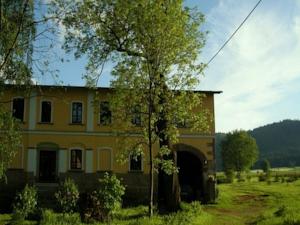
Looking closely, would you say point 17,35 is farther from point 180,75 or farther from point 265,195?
point 265,195

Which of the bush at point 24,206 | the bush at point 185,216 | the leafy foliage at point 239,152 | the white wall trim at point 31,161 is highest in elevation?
the leafy foliage at point 239,152

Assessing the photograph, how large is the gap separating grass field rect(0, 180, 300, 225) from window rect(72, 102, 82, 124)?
906 centimetres

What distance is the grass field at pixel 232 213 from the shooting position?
1997cm

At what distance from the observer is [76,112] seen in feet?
114

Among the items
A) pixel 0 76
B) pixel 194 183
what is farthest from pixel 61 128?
pixel 0 76

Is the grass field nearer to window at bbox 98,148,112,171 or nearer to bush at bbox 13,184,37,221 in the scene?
bush at bbox 13,184,37,221

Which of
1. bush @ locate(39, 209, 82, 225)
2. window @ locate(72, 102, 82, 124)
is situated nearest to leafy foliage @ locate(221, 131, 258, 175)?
window @ locate(72, 102, 82, 124)

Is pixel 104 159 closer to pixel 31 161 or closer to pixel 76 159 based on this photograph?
pixel 76 159

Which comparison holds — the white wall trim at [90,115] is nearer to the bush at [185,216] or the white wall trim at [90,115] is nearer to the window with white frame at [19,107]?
the window with white frame at [19,107]

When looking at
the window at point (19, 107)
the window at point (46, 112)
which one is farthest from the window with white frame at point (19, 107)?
the window at point (46, 112)

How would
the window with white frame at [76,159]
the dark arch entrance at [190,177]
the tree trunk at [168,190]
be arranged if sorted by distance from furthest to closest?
the dark arch entrance at [190,177], the window with white frame at [76,159], the tree trunk at [168,190]

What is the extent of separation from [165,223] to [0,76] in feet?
27.5

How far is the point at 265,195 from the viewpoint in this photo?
34.8m

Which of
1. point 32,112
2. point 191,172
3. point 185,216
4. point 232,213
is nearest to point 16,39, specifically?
point 185,216
